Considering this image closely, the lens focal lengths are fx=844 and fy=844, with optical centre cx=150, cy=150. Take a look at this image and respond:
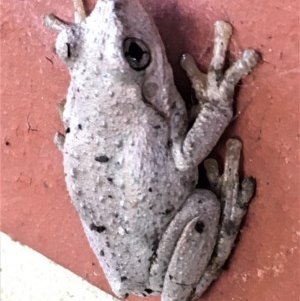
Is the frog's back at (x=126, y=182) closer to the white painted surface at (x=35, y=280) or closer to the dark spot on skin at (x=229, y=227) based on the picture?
the dark spot on skin at (x=229, y=227)

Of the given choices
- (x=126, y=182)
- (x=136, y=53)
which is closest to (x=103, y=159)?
(x=126, y=182)

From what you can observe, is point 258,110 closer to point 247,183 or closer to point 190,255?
point 247,183

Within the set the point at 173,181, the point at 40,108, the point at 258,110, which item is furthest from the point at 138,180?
the point at 40,108

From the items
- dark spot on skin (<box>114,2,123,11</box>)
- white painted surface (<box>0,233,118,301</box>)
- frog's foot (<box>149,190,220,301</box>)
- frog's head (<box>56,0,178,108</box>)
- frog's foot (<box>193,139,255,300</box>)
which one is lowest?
white painted surface (<box>0,233,118,301</box>)

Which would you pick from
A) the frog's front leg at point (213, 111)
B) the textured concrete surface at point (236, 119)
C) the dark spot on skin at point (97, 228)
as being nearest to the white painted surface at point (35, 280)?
the textured concrete surface at point (236, 119)

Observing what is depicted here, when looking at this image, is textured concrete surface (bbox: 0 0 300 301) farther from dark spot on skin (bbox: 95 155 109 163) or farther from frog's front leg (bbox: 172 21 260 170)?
dark spot on skin (bbox: 95 155 109 163)

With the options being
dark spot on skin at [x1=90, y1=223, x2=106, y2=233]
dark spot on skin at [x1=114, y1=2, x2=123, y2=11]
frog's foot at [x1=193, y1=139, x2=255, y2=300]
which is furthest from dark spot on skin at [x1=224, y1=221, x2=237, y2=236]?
dark spot on skin at [x1=114, y1=2, x2=123, y2=11]

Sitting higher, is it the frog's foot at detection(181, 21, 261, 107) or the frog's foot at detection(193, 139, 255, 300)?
the frog's foot at detection(181, 21, 261, 107)
